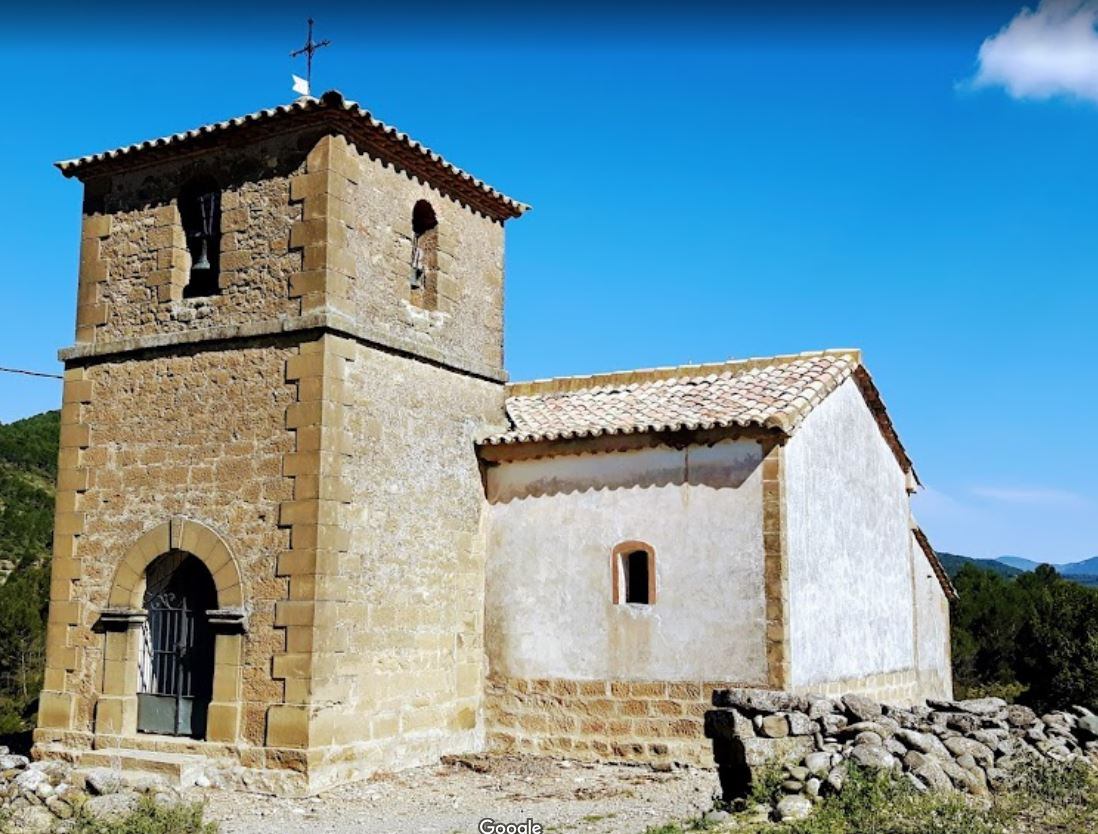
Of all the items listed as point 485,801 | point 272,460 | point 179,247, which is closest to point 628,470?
point 272,460

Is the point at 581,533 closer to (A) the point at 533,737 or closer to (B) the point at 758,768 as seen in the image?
(A) the point at 533,737

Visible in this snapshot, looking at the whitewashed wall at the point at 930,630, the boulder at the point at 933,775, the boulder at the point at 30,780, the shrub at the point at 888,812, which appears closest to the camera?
the shrub at the point at 888,812

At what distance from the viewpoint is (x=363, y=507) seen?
37.4 ft

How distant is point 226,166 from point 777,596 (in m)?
7.19

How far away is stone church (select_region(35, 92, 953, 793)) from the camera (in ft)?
36.4

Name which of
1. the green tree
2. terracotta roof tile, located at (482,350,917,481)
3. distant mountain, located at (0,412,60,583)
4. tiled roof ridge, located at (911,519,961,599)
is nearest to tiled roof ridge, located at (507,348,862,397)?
terracotta roof tile, located at (482,350,917,481)

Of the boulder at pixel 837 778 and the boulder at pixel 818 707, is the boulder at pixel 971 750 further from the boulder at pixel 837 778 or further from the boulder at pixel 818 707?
the boulder at pixel 837 778

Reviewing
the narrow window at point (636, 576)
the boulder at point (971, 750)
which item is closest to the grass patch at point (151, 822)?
the narrow window at point (636, 576)

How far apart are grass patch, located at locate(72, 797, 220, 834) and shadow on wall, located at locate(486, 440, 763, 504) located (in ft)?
17.7

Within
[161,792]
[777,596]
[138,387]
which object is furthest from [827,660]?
[138,387]

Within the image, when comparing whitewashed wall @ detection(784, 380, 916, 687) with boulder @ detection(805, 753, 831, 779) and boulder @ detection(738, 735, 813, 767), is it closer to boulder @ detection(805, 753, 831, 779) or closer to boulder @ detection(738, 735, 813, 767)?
boulder @ detection(738, 735, 813, 767)

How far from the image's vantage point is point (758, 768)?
8.64m

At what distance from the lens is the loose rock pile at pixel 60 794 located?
9133 mm

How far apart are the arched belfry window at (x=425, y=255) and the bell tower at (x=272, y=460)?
25 millimetres
